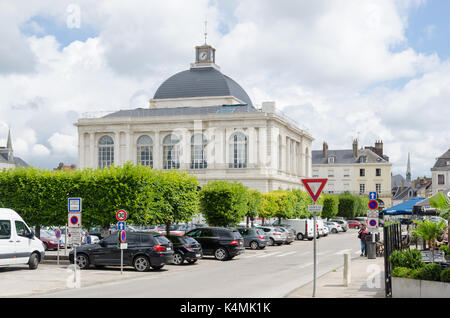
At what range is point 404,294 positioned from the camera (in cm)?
1520

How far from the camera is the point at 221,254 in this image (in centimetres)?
3169

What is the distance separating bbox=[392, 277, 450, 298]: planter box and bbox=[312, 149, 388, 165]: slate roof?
365ft

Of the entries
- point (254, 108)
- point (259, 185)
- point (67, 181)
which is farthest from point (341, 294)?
point (254, 108)

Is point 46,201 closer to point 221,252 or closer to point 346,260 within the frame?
point 221,252

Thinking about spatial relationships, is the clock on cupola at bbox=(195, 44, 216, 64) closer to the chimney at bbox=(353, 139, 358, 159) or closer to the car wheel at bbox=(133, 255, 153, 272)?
the chimney at bbox=(353, 139, 358, 159)

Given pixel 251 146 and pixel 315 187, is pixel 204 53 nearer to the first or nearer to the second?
pixel 251 146

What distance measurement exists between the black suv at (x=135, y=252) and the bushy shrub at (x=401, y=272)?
11.5 m

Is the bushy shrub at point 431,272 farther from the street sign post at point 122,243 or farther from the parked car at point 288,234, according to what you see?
the parked car at point 288,234

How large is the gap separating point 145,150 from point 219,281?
244 ft

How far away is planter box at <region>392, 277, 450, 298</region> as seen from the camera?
14438 millimetres

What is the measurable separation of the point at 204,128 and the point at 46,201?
59.3 m

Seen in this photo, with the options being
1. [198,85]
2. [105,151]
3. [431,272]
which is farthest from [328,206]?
[431,272]

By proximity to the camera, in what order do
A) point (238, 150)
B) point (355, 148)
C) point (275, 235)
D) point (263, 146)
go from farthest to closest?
point (355, 148) < point (238, 150) < point (263, 146) < point (275, 235)

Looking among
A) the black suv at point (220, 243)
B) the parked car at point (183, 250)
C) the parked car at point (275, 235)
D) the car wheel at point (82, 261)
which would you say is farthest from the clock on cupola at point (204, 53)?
the car wheel at point (82, 261)
